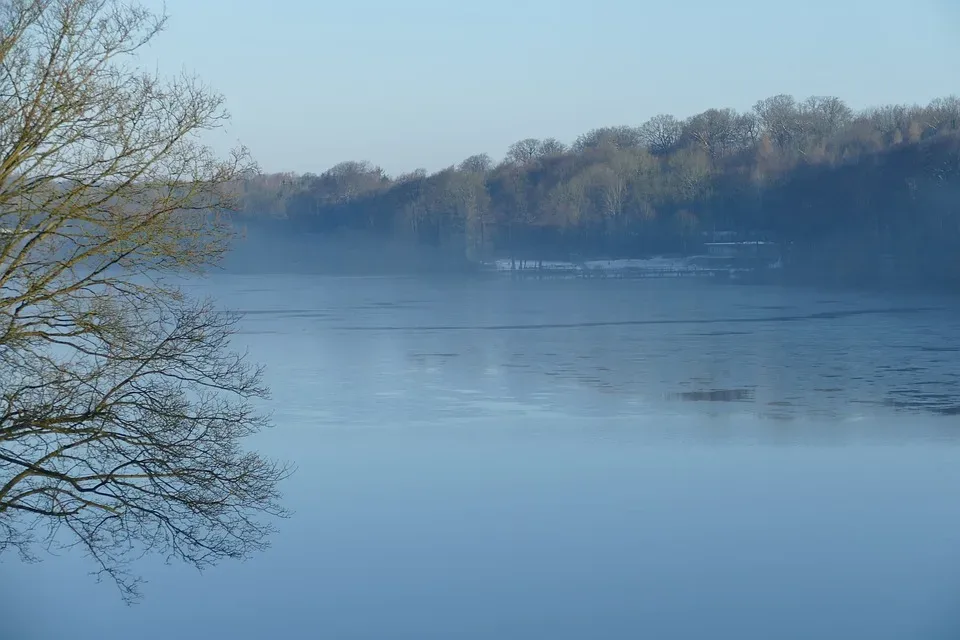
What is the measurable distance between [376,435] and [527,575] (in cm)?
466

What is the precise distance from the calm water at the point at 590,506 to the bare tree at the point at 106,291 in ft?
1.79

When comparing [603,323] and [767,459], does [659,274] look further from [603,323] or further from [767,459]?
[767,459]

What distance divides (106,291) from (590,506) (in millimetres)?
4607

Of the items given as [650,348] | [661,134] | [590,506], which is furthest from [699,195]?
[590,506]

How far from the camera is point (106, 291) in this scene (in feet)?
34.9

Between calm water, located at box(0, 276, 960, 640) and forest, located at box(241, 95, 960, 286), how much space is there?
24.4m

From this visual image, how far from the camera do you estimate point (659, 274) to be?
51.2 meters

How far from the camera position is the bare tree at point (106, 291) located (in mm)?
9477

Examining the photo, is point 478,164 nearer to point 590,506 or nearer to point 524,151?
point 524,151

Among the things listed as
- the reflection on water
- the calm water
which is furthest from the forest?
the calm water

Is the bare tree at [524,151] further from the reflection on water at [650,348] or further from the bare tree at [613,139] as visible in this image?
the reflection on water at [650,348]

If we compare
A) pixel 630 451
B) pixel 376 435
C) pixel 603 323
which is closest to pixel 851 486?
pixel 630 451

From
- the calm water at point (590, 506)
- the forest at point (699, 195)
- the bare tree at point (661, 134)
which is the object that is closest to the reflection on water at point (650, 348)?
the calm water at point (590, 506)

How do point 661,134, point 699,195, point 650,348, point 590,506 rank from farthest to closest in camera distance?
point 661,134 < point 699,195 < point 650,348 < point 590,506
